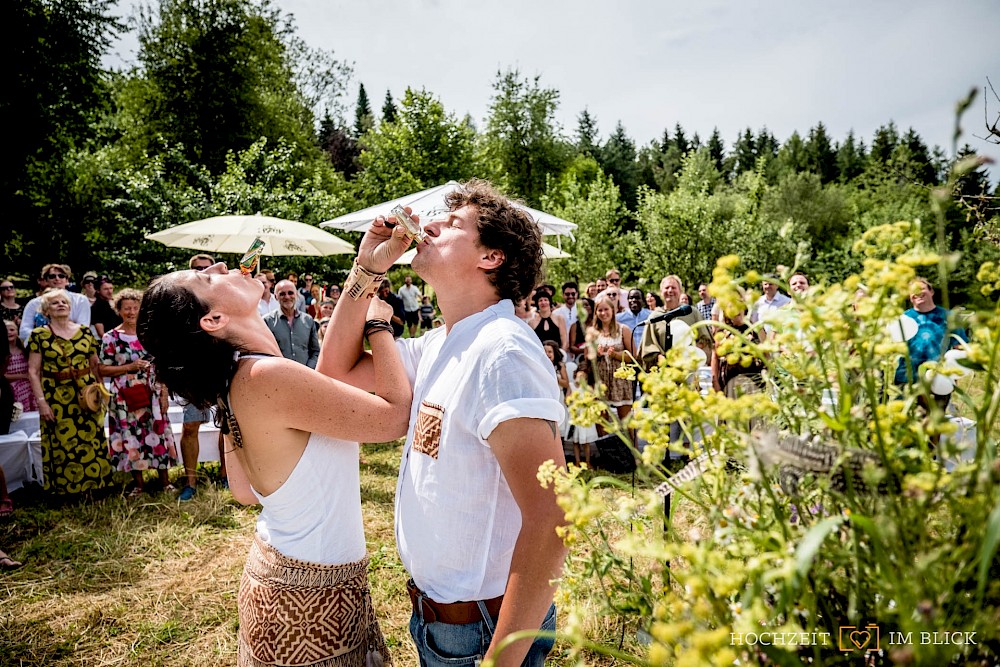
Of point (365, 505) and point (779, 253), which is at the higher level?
point (779, 253)

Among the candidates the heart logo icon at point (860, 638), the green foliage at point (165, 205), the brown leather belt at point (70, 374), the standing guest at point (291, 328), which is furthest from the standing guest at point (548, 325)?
the green foliage at point (165, 205)

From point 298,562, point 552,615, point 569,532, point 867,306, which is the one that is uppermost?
point 867,306

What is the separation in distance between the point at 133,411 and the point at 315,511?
526 centimetres

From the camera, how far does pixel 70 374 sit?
575 centimetres

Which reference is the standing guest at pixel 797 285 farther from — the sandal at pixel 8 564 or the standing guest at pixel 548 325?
the sandal at pixel 8 564

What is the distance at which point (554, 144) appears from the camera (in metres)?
34.0

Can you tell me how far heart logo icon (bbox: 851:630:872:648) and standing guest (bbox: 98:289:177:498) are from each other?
6548mm

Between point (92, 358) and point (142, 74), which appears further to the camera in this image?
point (142, 74)

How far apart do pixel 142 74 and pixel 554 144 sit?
20449 mm

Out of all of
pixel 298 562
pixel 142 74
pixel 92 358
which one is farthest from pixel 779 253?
pixel 142 74

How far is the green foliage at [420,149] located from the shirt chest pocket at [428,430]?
848 inches

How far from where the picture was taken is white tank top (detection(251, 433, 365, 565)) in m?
1.81

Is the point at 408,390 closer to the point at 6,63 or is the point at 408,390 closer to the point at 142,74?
the point at 6,63

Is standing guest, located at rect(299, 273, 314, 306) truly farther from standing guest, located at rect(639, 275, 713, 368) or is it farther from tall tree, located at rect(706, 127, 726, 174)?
tall tree, located at rect(706, 127, 726, 174)
